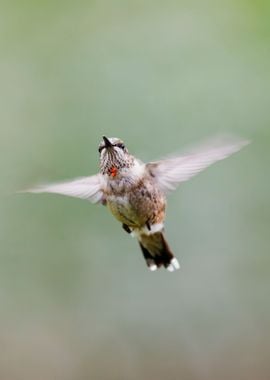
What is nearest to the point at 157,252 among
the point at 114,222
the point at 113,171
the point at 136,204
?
the point at 136,204

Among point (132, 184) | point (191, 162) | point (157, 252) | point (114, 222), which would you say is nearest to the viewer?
point (191, 162)

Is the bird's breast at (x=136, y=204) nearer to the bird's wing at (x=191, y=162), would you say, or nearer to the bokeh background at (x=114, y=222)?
the bird's wing at (x=191, y=162)

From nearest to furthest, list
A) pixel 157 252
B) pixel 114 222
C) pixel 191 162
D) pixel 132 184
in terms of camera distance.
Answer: pixel 191 162 → pixel 132 184 → pixel 157 252 → pixel 114 222

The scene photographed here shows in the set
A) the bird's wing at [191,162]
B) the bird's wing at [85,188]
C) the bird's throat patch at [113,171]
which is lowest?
the bird's wing at [191,162]

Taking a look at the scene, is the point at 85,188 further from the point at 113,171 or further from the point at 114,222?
the point at 114,222

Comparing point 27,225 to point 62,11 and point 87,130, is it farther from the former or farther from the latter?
point 62,11

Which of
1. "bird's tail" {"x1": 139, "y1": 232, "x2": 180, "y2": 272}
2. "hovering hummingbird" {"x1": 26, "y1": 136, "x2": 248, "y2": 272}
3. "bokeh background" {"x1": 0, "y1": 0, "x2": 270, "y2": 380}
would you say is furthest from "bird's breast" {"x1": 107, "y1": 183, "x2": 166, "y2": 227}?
"bokeh background" {"x1": 0, "y1": 0, "x2": 270, "y2": 380}

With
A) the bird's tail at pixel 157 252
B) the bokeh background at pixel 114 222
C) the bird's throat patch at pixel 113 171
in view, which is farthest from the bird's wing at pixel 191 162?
the bokeh background at pixel 114 222

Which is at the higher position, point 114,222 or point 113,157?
point 114,222
